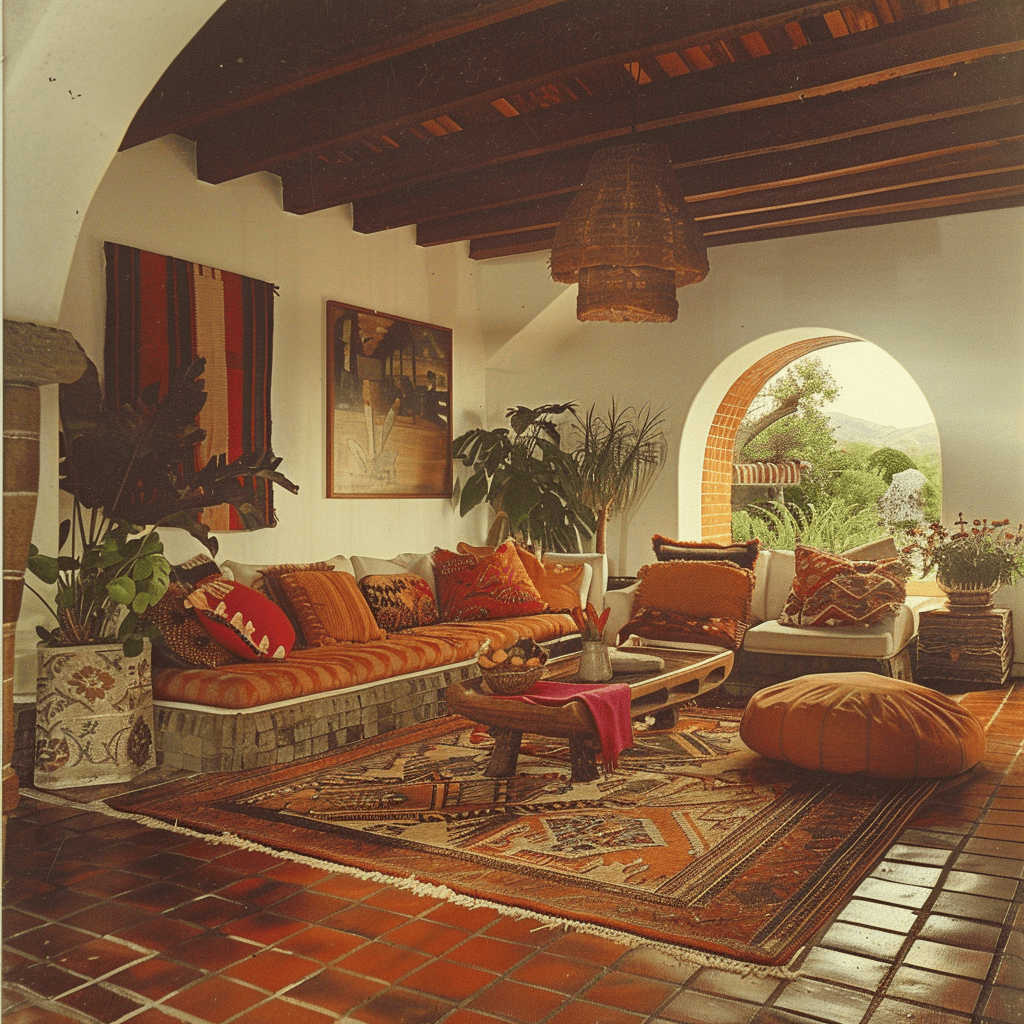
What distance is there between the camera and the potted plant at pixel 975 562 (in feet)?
18.9

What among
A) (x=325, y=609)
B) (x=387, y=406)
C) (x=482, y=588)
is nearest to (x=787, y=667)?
(x=482, y=588)

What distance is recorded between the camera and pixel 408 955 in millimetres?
2330

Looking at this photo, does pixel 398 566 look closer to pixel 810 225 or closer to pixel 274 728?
pixel 274 728

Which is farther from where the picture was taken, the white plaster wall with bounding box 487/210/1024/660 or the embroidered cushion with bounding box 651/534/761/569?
the white plaster wall with bounding box 487/210/1024/660

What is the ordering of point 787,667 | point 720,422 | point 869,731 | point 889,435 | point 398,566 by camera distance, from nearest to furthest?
1. point 869,731
2. point 787,667
3. point 398,566
4. point 720,422
5. point 889,435

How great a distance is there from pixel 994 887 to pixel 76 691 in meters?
3.18

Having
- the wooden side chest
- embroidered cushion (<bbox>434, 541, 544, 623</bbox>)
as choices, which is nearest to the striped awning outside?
the wooden side chest

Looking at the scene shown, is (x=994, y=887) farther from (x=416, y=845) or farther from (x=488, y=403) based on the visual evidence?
(x=488, y=403)

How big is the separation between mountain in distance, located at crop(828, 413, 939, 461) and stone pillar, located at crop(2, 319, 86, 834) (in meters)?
11.4

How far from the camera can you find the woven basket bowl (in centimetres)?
381

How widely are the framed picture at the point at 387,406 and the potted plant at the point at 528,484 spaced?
0.67 ft

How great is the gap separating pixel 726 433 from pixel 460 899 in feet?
19.2

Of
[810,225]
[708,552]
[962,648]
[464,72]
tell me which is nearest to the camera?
[464,72]

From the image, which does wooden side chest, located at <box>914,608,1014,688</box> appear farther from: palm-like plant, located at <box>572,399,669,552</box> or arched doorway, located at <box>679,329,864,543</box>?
palm-like plant, located at <box>572,399,669,552</box>
